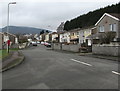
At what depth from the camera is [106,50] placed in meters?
23.5

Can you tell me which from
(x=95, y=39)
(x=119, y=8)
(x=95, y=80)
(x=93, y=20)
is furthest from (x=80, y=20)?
(x=95, y=80)

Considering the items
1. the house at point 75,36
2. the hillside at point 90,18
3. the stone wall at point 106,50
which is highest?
the hillside at point 90,18

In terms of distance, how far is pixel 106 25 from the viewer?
4219cm

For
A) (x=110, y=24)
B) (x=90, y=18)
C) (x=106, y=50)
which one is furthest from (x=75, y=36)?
(x=106, y=50)

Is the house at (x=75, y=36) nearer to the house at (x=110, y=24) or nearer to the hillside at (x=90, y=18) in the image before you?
the hillside at (x=90, y=18)

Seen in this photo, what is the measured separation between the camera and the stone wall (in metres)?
21.1

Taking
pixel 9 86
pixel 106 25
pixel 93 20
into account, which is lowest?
pixel 9 86

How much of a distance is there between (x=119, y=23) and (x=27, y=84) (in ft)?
109

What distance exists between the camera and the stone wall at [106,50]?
69.3ft

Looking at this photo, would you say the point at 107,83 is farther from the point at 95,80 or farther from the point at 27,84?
the point at 27,84

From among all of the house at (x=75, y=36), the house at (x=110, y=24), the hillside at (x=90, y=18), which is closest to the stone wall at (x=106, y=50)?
the house at (x=110, y=24)

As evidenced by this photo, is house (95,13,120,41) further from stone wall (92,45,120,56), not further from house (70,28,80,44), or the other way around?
house (70,28,80,44)

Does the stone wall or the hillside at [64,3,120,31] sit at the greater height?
the hillside at [64,3,120,31]

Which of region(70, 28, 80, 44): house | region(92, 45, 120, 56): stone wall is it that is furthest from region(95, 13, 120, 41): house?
region(70, 28, 80, 44): house
